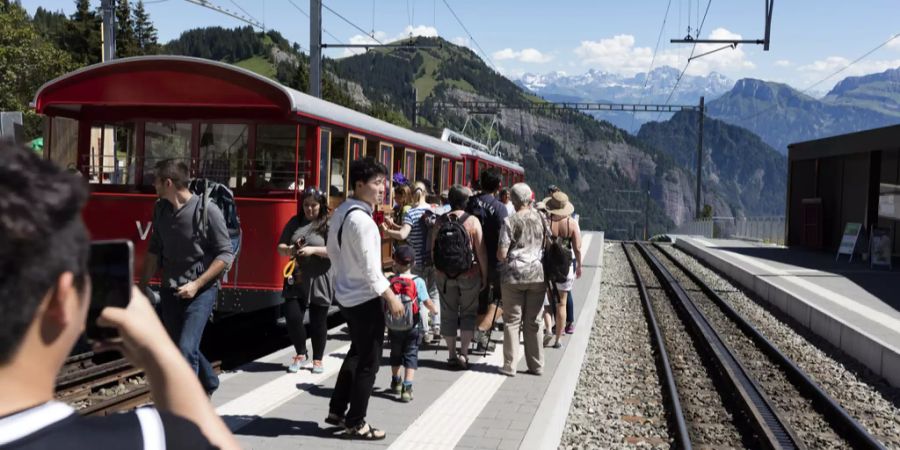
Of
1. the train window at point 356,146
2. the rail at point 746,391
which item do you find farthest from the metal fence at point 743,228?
the train window at point 356,146

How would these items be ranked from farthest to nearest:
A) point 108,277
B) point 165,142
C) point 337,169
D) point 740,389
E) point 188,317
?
point 337,169 < point 165,142 < point 740,389 < point 188,317 < point 108,277

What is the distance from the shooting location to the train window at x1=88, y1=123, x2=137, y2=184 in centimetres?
1083

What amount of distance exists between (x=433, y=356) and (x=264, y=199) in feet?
7.99

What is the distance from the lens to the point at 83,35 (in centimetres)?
7675

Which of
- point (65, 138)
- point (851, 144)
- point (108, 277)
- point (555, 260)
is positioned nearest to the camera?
point (108, 277)

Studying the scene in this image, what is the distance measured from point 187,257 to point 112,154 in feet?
18.2

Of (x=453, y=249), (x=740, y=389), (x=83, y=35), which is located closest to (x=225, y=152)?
(x=453, y=249)

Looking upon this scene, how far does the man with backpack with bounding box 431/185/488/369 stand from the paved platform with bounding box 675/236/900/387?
16.5 ft

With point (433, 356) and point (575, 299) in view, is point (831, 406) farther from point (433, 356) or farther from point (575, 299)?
point (575, 299)

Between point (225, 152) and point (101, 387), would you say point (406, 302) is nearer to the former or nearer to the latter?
point (101, 387)

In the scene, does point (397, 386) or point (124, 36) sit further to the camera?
point (124, 36)

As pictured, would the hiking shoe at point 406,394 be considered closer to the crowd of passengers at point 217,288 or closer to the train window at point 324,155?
the crowd of passengers at point 217,288

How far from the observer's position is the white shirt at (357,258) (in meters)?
5.86

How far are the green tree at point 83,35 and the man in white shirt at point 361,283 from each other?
7281 centimetres
